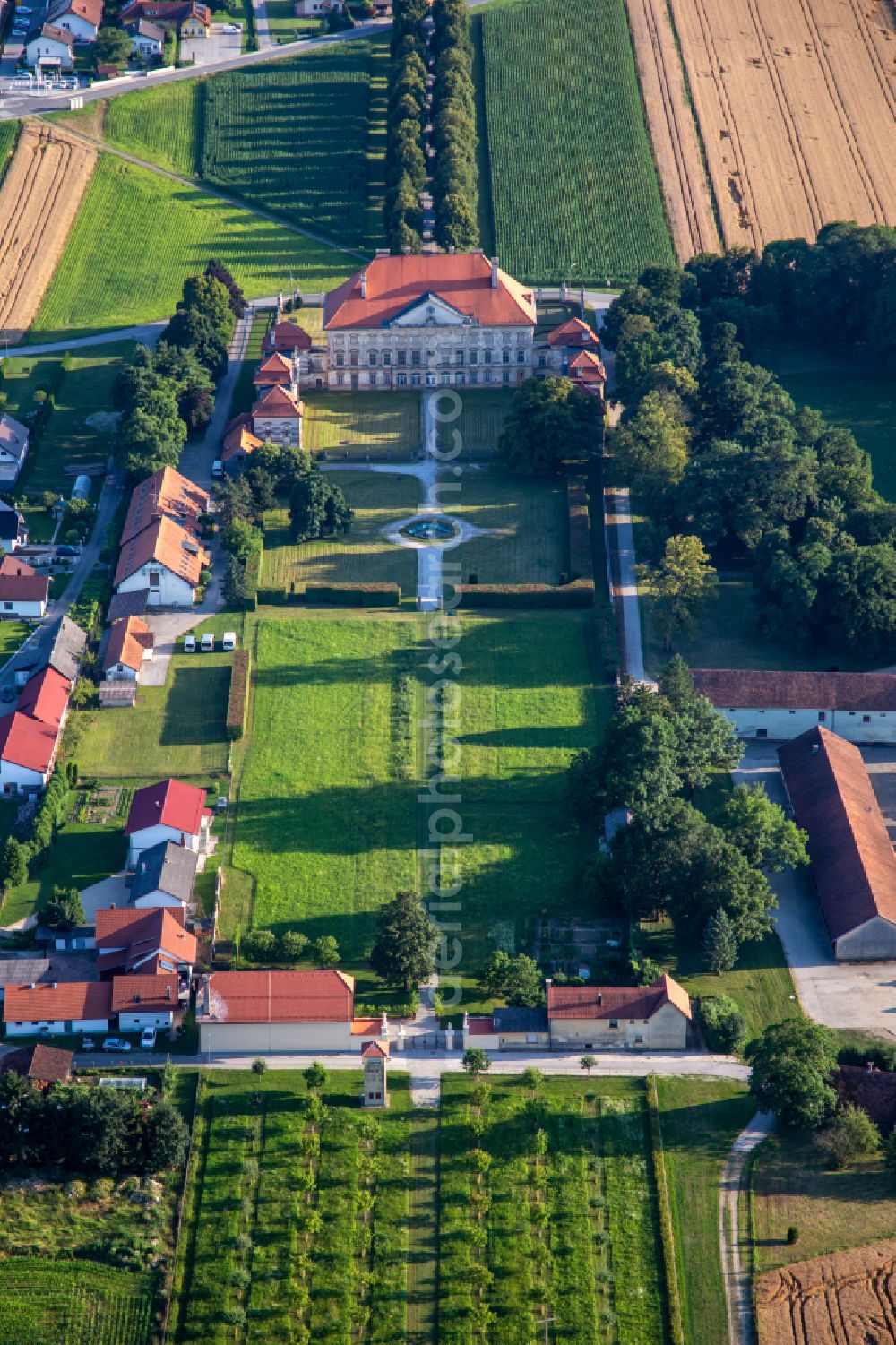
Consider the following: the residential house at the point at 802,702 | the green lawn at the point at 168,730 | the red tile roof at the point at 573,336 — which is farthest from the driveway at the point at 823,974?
the red tile roof at the point at 573,336

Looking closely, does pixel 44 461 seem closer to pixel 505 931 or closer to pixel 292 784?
pixel 292 784

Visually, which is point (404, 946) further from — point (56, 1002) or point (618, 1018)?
point (56, 1002)

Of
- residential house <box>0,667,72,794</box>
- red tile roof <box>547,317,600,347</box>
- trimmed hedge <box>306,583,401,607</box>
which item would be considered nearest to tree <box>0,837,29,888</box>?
residential house <box>0,667,72,794</box>

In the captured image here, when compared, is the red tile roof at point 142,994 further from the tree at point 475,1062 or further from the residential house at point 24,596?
the residential house at point 24,596

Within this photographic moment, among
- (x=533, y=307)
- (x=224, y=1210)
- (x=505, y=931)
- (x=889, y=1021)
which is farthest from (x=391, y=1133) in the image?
(x=533, y=307)

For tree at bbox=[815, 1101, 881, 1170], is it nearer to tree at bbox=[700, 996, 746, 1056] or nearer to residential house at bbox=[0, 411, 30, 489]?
tree at bbox=[700, 996, 746, 1056]

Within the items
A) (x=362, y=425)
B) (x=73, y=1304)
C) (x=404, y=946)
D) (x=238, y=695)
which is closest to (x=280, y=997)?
(x=404, y=946)
